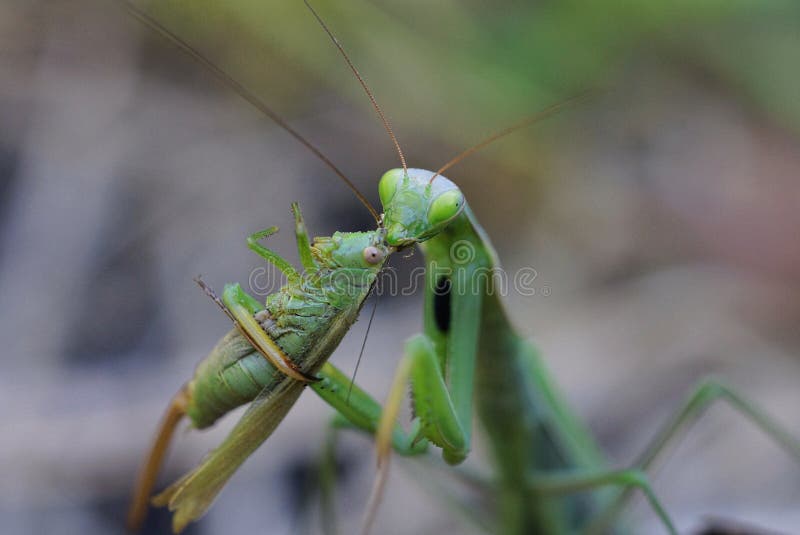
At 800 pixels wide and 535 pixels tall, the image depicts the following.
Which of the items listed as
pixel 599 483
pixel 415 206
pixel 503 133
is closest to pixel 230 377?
pixel 415 206

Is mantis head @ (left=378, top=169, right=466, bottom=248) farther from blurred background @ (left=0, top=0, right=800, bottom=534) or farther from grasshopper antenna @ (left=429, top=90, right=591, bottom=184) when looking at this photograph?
blurred background @ (left=0, top=0, right=800, bottom=534)

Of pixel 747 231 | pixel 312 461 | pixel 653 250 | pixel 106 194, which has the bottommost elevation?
pixel 312 461

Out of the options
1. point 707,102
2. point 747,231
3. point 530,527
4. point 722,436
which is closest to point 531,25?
point 707,102

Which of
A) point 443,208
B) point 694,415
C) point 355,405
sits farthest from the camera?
point 694,415

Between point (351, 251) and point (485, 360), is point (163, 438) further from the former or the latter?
point (485, 360)

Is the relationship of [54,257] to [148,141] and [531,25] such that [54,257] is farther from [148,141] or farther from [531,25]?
[531,25]

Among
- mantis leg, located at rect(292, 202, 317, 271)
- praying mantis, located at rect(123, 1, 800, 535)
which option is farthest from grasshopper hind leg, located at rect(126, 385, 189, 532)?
mantis leg, located at rect(292, 202, 317, 271)
